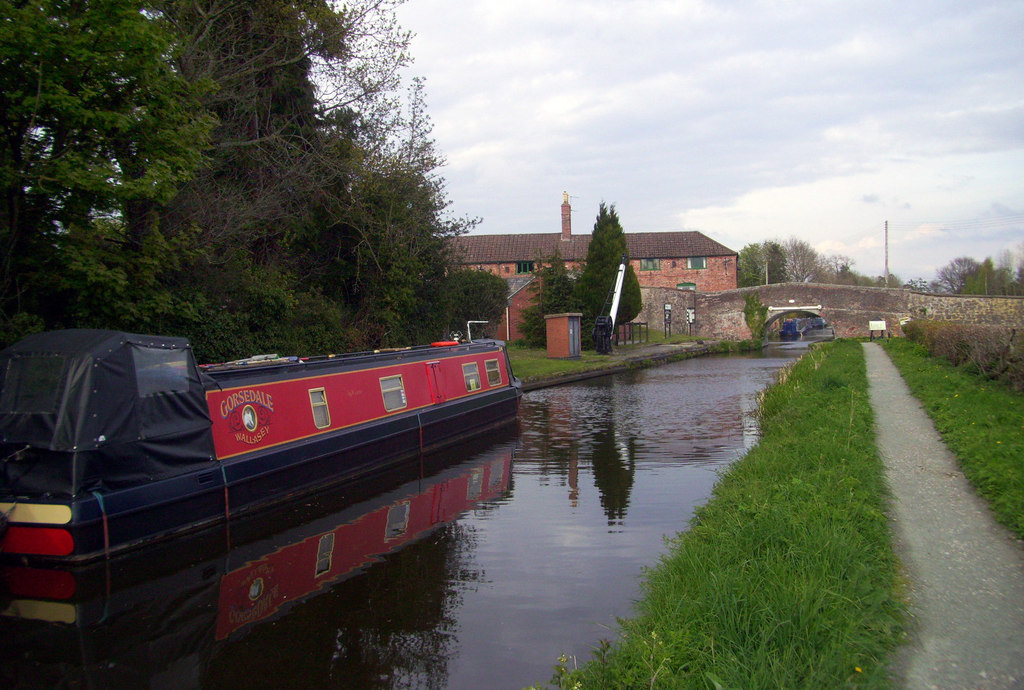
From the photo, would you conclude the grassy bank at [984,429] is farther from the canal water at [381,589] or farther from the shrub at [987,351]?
the canal water at [381,589]

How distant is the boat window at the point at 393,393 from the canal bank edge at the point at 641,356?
25.4 ft

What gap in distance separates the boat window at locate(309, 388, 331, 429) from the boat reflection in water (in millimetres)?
909

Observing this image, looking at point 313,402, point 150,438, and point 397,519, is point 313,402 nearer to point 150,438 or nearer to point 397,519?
point 397,519

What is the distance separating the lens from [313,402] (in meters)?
8.62

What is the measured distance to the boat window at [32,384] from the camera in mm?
5875

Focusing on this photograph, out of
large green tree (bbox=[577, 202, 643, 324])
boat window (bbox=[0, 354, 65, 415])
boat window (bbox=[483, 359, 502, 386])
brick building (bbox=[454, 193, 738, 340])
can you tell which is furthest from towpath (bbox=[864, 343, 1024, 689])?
brick building (bbox=[454, 193, 738, 340])

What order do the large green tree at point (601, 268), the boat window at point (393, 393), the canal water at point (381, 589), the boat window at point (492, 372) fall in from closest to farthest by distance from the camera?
the canal water at point (381, 589) → the boat window at point (393, 393) → the boat window at point (492, 372) → the large green tree at point (601, 268)

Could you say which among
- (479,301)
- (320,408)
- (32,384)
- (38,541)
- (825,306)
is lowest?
(38,541)

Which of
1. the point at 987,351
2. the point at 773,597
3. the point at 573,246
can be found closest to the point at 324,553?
the point at 773,597

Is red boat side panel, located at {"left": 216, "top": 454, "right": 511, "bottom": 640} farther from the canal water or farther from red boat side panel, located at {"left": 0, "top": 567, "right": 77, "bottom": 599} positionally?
red boat side panel, located at {"left": 0, "top": 567, "right": 77, "bottom": 599}

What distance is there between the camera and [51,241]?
9383 millimetres

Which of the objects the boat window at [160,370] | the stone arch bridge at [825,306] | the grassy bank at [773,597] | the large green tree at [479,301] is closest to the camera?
the grassy bank at [773,597]

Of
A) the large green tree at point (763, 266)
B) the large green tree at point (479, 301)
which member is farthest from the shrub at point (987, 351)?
the large green tree at point (763, 266)

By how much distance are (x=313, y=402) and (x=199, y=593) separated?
3337mm
